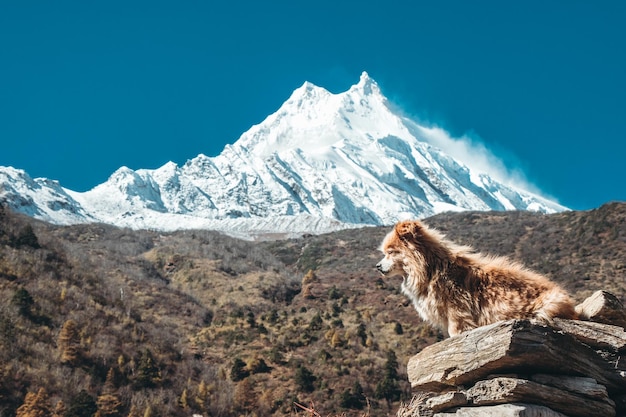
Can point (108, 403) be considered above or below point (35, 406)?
above

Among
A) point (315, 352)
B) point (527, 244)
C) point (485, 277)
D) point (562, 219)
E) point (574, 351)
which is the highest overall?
point (562, 219)

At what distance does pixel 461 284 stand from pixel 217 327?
61.3m

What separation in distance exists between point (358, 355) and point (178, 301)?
28387mm

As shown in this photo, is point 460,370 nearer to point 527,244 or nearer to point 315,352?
point 315,352

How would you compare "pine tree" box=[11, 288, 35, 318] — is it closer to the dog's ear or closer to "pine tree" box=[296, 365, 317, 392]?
"pine tree" box=[296, 365, 317, 392]

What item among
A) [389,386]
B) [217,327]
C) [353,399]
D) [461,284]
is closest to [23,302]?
[217,327]

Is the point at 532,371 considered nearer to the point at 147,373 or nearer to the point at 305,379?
the point at 305,379

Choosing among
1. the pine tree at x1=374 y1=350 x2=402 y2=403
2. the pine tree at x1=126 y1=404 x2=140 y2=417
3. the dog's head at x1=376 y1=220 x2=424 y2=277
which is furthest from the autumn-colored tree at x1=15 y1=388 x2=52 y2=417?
the dog's head at x1=376 y1=220 x2=424 y2=277

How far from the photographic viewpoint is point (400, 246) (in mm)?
7996

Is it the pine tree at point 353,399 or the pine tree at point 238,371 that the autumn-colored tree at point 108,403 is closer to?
the pine tree at point 238,371

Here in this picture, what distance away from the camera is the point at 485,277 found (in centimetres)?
707

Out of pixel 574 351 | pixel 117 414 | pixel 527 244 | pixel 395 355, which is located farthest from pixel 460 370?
pixel 527 244

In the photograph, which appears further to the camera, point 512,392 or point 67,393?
point 67,393

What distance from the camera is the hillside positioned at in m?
45.8
